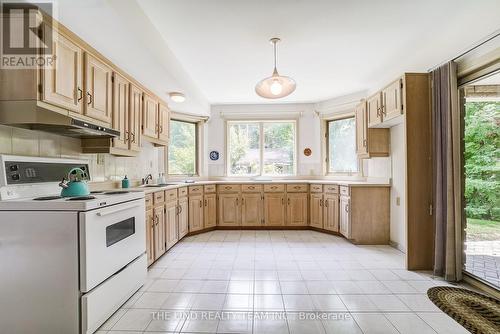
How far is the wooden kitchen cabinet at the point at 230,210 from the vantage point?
15.6ft

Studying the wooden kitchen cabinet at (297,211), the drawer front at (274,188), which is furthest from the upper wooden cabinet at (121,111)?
the wooden kitchen cabinet at (297,211)

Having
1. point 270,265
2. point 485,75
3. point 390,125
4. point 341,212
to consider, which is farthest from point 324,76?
point 270,265

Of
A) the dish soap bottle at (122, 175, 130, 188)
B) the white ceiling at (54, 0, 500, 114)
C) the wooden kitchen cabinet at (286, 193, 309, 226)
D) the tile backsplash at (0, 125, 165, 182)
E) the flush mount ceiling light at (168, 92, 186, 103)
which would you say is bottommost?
the wooden kitchen cabinet at (286, 193, 309, 226)

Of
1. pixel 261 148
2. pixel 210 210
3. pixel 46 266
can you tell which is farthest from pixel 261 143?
pixel 46 266

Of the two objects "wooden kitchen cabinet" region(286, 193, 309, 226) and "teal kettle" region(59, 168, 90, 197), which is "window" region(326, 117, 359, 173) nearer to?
"wooden kitchen cabinet" region(286, 193, 309, 226)

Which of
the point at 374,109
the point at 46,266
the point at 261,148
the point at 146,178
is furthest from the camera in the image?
the point at 261,148

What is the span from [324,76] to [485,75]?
1928 mm

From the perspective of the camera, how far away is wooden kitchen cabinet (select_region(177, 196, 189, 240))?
3836mm

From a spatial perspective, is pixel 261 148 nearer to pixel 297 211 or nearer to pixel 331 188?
pixel 297 211

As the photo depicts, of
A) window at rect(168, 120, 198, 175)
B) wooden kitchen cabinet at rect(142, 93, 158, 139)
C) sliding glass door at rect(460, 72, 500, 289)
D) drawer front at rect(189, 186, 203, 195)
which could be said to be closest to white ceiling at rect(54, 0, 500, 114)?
wooden kitchen cabinet at rect(142, 93, 158, 139)

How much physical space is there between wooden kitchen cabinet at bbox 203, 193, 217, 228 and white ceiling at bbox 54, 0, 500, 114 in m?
1.96

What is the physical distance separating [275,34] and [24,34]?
2091 millimetres

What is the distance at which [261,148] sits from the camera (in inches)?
214

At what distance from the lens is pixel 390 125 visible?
3.64 metres
